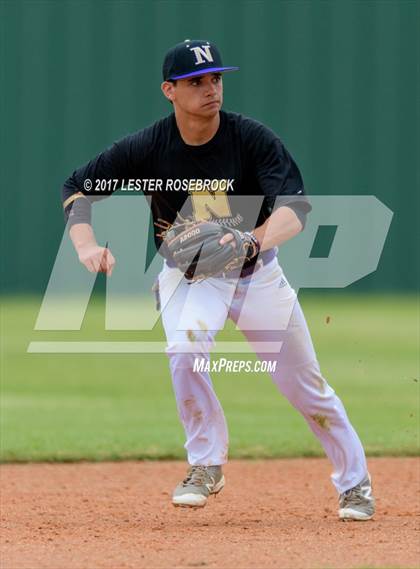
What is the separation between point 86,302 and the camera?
1592 centimetres

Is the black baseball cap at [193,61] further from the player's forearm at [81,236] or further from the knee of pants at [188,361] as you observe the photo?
the knee of pants at [188,361]

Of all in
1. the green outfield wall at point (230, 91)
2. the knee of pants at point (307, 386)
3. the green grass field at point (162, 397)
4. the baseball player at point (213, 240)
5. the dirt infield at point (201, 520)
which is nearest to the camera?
the dirt infield at point (201, 520)

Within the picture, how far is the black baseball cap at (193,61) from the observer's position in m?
5.10

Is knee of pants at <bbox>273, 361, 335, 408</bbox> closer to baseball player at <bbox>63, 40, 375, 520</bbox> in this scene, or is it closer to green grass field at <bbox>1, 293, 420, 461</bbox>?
baseball player at <bbox>63, 40, 375, 520</bbox>

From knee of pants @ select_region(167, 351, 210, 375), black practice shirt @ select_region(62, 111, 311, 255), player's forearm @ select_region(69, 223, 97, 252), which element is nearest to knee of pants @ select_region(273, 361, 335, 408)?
knee of pants @ select_region(167, 351, 210, 375)

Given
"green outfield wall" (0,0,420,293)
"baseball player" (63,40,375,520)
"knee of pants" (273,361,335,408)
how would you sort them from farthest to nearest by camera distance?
"green outfield wall" (0,0,420,293)
"knee of pants" (273,361,335,408)
"baseball player" (63,40,375,520)

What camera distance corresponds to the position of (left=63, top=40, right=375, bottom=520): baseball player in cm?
505

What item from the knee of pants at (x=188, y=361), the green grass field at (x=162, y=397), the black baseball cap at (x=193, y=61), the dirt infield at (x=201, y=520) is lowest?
the green grass field at (x=162, y=397)

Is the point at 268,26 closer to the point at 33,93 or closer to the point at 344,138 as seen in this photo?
the point at 344,138

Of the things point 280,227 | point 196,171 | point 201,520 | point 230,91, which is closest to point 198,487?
point 201,520

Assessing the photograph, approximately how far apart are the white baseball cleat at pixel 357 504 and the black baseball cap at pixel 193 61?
1.96m

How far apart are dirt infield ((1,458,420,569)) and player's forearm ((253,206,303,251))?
1227 millimetres

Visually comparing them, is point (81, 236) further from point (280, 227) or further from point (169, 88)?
point (280, 227)

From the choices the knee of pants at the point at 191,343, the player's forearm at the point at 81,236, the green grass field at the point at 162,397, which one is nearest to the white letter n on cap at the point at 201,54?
the player's forearm at the point at 81,236
